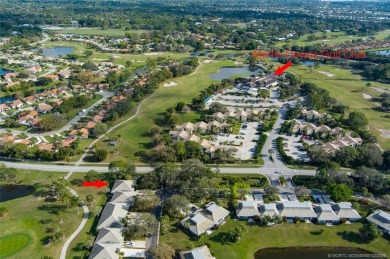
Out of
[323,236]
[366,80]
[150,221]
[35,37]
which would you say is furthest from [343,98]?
[35,37]

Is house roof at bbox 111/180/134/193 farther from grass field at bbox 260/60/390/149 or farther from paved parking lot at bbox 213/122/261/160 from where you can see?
grass field at bbox 260/60/390/149

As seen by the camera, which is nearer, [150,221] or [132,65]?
[150,221]

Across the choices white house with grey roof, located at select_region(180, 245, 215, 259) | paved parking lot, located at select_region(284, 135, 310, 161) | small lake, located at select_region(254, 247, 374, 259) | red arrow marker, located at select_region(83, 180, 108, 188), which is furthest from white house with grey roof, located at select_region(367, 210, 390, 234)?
red arrow marker, located at select_region(83, 180, 108, 188)

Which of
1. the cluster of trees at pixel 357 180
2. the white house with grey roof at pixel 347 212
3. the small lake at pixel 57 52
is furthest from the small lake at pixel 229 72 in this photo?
the white house with grey roof at pixel 347 212

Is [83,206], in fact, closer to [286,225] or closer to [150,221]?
[150,221]

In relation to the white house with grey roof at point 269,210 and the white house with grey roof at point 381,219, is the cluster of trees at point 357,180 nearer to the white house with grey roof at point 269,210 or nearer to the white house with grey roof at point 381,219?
the white house with grey roof at point 381,219

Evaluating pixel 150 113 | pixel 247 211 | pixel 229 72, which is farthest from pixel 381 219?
pixel 229 72
